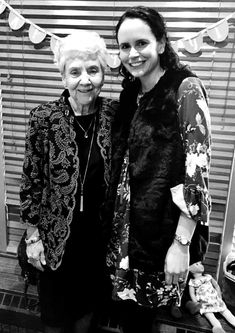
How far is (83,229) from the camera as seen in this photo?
1.40 metres

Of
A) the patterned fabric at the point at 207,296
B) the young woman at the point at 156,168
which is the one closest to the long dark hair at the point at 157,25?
the young woman at the point at 156,168

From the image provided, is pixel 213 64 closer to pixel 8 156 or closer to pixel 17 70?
pixel 17 70

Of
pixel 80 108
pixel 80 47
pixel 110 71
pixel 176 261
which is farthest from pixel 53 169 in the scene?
pixel 110 71

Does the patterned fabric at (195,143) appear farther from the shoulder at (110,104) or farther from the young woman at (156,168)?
the shoulder at (110,104)

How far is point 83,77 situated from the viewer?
4.07ft

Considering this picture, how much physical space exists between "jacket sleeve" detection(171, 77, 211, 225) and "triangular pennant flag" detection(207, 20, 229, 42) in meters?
0.76

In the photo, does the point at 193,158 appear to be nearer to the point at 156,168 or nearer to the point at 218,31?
the point at 156,168

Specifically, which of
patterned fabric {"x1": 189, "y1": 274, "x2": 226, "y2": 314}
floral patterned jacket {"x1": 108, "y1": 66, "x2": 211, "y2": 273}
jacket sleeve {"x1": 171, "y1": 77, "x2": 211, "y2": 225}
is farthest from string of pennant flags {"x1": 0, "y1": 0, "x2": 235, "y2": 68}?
patterned fabric {"x1": 189, "y1": 274, "x2": 226, "y2": 314}

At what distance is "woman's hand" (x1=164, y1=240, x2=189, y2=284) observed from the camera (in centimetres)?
119

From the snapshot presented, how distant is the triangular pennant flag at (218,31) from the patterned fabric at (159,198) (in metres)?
0.77

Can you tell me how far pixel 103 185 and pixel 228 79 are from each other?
102 cm

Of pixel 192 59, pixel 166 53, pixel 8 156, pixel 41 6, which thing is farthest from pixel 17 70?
pixel 166 53

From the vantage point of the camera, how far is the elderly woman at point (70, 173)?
4.15 feet

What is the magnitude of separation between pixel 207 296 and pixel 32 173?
48.5 inches
